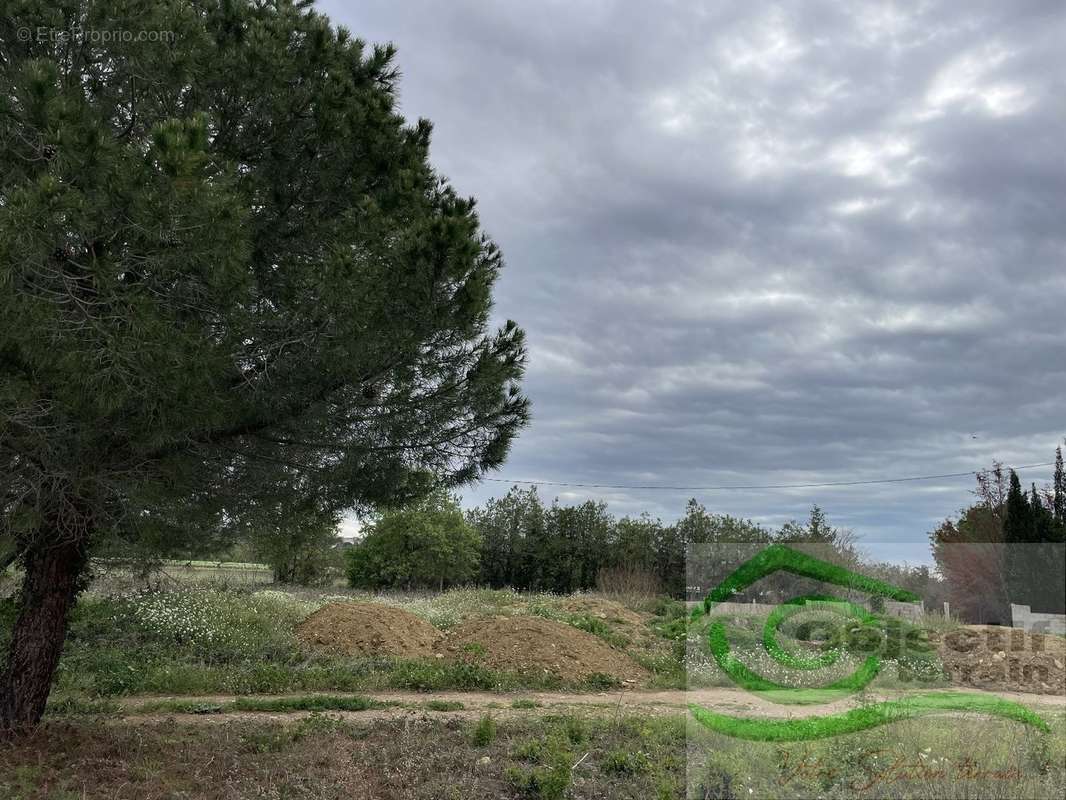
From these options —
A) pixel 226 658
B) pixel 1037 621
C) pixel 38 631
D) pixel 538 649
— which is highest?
pixel 1037 621

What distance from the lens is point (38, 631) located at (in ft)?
20.5

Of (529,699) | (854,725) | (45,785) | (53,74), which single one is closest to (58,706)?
(45,785)

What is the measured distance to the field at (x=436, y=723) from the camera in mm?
4441

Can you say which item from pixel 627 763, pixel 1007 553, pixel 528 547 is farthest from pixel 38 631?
pixel 528 547

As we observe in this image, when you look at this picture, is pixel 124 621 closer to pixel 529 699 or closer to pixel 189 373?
pixel 529 699

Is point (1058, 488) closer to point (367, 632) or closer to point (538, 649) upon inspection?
point (538, 649)

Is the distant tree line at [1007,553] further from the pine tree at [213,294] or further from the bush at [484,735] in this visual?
the bush at [484,735]

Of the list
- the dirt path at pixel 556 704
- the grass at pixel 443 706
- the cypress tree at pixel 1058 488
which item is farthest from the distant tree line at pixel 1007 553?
the grass at pixel 443 706

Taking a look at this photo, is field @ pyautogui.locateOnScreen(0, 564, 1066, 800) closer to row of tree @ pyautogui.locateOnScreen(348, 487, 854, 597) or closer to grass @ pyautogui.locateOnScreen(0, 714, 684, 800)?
grass @ pyautogui.locateOnScreen(0, 714, 684, 800)

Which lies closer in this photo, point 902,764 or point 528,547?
point 902,764

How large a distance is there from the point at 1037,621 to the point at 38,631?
23.5ft

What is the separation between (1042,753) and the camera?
4.33 m

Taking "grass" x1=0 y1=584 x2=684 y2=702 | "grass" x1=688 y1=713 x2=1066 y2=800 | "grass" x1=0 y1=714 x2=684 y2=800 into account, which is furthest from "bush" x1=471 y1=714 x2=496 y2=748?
"grass" x1=0 y1=584 x2=684 y2=702

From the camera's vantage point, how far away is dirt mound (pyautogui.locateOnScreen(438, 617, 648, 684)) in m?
11.4
